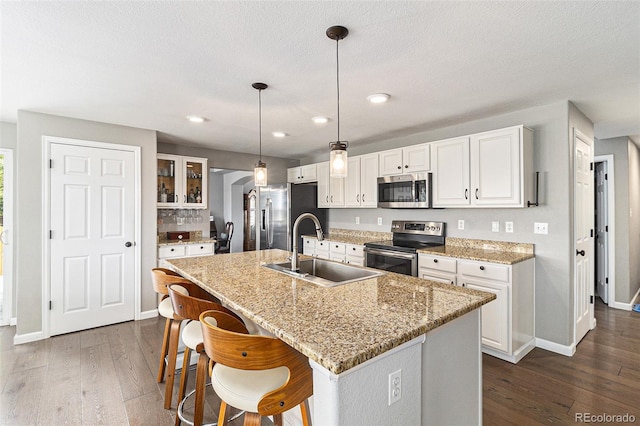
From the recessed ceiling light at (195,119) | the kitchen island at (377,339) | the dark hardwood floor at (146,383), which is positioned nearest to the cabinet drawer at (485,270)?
the dark hardwood floor at (146,383)

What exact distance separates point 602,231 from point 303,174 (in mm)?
4529

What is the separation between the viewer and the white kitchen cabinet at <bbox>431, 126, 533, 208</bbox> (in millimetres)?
2967

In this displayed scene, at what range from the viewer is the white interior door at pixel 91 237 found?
137 inches

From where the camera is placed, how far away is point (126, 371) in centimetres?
266

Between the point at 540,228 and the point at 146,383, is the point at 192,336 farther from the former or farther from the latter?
the point at 540,228

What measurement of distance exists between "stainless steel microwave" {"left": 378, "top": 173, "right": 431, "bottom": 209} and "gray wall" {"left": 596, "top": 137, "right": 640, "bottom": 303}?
285cm

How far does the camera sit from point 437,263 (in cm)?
326

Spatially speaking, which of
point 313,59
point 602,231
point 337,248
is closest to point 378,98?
point 313,59

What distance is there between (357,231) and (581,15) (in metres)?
3.80

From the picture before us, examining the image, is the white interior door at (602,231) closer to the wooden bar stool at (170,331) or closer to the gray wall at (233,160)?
the gray wall at (233,160)

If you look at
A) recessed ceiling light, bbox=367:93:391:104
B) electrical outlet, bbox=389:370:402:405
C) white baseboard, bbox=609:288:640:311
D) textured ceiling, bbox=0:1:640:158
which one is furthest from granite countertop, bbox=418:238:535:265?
white baseboard, bbox=609:288:640:311

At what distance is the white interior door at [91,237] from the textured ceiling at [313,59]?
1.78 ft

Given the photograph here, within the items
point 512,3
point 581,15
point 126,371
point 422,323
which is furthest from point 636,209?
point 126,371

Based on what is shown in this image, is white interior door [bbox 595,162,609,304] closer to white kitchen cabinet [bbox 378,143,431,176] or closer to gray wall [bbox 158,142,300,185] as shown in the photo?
white kitchen cabinet [bbox 378,143,431,176]
